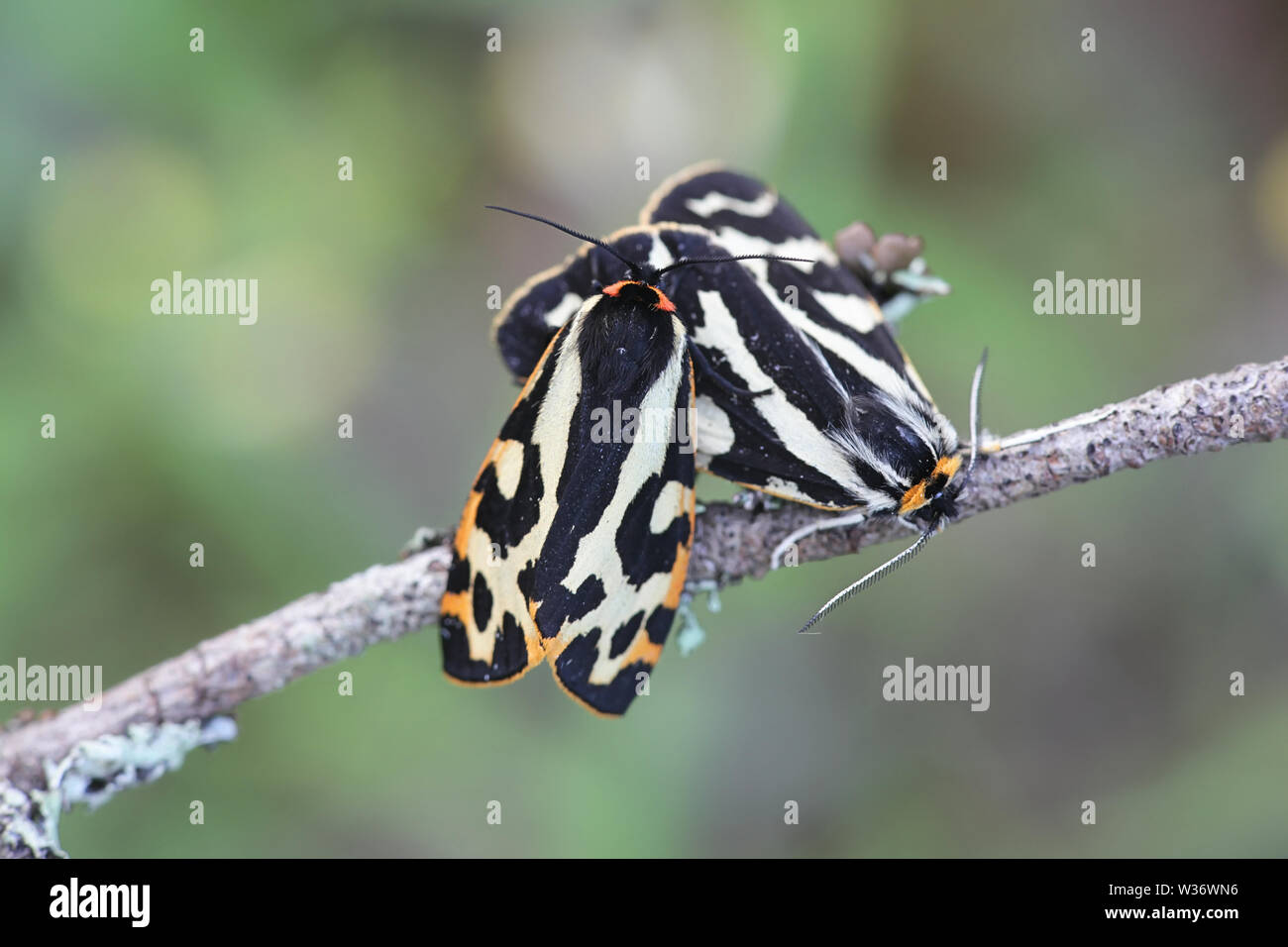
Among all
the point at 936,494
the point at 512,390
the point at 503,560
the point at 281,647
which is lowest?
the point at 281,647

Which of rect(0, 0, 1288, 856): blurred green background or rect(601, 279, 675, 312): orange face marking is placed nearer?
rect(601, 279, 675, 312): orange face marking

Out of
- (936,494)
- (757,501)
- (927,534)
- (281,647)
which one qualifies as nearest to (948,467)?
(936,494)

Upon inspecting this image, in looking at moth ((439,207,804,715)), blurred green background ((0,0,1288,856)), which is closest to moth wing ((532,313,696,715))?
moth ((439,207,804,715))

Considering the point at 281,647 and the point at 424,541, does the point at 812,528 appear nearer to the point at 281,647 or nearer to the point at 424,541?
the point at 424,541

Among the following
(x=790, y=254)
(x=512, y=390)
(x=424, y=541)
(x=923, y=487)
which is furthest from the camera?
(x=512, y=390)

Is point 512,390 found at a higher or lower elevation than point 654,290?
higher

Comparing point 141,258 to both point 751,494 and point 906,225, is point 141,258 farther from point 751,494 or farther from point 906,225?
point 906,225

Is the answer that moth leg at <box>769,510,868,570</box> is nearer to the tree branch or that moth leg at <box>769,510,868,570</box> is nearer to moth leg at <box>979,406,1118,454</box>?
the tree branch
